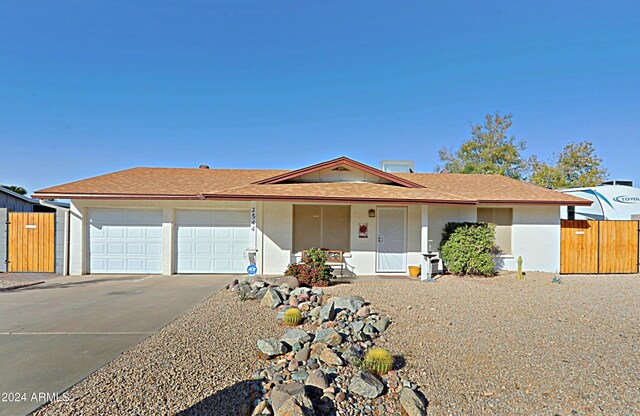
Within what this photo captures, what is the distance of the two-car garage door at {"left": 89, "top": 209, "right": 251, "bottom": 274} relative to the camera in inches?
452

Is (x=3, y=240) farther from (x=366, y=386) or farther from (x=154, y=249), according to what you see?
(x=366, y=386)

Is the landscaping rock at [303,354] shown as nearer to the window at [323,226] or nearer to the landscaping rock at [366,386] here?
the landscaping rock at [366,386]

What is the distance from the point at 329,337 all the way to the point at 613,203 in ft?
54.3

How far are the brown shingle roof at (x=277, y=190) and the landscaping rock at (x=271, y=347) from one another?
5.90 meters

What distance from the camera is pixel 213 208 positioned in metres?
11.7

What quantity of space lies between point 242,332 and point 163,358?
4.43 feet

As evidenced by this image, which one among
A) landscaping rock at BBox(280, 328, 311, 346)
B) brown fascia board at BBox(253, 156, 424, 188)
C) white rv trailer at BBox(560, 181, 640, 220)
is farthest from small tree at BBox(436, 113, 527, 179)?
landscaping rock at BBox(280, 328, 311, 346)

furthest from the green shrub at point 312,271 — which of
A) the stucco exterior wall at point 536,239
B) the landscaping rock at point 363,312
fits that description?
the stucco exterior wall at point 536,239

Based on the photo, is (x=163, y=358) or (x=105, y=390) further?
(x=163, y=358)

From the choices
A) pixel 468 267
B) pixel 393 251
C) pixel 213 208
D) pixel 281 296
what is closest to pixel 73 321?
pixel 281 296

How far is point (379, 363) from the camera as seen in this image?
161 inches

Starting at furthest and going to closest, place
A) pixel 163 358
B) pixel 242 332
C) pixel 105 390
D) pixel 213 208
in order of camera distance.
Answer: pixel 213 208, pixel 242 332, pixel 163 358, pixel 105 390

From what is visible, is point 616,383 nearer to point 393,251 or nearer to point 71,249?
point 393,251

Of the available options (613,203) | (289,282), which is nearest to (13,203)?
(289,282)
